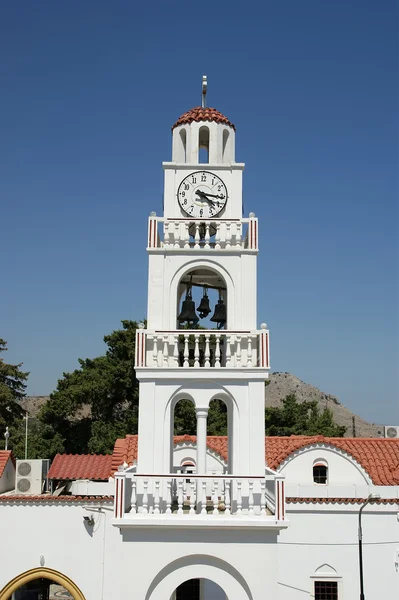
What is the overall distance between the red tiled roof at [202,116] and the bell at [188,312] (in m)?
3.80

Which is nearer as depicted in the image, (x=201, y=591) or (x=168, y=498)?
(x=168, y=498)

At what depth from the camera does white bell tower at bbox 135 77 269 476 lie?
1148 centimetres

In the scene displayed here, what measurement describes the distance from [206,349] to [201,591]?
23.0 feet

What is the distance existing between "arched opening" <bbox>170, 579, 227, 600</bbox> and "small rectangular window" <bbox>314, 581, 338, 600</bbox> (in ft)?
9.77

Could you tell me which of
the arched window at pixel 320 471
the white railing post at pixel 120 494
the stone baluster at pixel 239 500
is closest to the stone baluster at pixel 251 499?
the stone baluster at pixel 239 500

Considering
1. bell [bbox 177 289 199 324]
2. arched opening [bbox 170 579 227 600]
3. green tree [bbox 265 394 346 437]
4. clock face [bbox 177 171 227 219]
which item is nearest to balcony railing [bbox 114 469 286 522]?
bell [bbox 177 289 199 324]

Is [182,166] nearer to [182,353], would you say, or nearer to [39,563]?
[182,353]

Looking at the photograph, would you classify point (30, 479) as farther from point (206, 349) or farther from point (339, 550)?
point (339, 550)

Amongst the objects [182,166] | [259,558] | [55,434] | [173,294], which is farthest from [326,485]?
[55,434]

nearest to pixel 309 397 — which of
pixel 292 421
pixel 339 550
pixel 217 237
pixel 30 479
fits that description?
pixel 292 421

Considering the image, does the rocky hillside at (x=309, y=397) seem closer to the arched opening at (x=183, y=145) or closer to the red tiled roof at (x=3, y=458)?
the red tiled roof at (x=3, y=458)

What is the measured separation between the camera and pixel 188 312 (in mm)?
12852

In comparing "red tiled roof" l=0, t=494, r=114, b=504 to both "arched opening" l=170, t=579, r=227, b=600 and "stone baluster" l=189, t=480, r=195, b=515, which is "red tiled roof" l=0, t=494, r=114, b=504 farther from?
"stone baluster" l=189, t=480, r=195, b=515

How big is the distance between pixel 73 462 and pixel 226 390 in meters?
9.81
